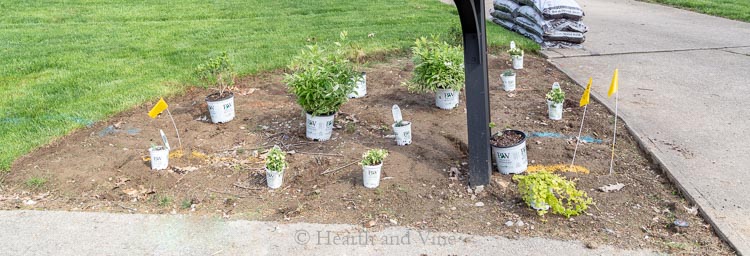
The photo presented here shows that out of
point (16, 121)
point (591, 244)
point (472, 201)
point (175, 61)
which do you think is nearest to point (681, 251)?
point (591, 244)

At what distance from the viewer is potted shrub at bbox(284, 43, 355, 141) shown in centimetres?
486

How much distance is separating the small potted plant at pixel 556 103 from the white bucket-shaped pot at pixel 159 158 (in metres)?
3.20

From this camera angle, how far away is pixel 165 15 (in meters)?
10.9

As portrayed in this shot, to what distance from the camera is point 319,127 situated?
4945mm

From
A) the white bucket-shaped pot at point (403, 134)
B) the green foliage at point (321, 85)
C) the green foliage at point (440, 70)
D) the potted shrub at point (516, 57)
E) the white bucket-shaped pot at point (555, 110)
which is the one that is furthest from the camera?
the potted shrub at point (516, 57)

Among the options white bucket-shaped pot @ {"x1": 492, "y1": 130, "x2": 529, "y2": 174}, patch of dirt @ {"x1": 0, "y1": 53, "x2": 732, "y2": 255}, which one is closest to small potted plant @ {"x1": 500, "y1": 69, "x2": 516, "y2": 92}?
patch of dirt @ {"x1": 0, "y1": 53, "x2": 732, "y2": 255}

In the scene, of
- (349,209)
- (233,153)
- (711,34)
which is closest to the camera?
(349,209)

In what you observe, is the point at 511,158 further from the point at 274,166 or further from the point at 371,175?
the point at 274,166

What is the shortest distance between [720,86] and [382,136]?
383cm

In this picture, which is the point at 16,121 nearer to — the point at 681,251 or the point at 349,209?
the point at 349,209

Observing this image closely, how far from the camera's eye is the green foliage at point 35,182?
4.27 meters

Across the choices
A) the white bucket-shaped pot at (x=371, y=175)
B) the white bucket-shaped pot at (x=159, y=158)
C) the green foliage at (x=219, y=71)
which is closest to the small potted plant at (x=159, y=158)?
the white bucket-shaped pot at (x=159, y=158)

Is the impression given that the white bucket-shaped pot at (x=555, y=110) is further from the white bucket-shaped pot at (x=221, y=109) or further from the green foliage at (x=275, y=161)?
the white bucket-shaped pot at (x=221, y=109)

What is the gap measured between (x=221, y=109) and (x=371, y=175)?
184cm
